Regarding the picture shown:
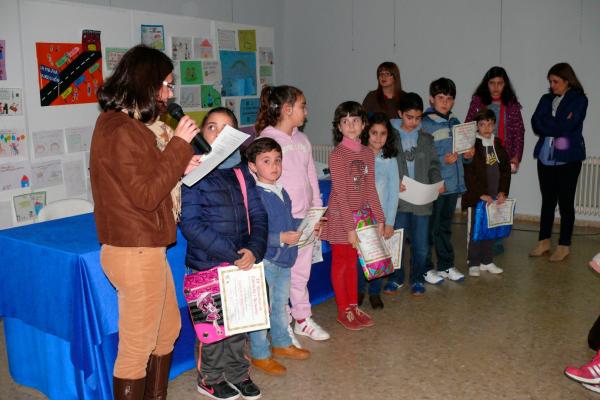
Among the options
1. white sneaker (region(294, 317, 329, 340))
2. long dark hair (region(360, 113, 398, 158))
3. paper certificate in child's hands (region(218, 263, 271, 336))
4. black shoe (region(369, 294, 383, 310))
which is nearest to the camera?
paper certificate in child's hands (region(218, 263, 271, 336))

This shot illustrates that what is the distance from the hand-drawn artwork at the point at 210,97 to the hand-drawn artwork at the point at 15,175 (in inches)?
82.1

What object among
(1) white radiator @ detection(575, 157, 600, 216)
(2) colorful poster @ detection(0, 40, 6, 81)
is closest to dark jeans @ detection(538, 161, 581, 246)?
(1) white radiator @ detection(575, 157, 600, 216)

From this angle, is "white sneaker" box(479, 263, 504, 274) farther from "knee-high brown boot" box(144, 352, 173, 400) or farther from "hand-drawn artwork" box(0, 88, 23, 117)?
"hand-drawn artwork" box(0, 88, 23, 117)

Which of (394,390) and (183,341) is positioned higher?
(183,341)

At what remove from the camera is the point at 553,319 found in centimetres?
341

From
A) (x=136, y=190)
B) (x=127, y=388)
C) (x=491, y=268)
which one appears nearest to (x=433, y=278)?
(x=491, y=268)

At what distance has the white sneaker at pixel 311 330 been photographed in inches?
125

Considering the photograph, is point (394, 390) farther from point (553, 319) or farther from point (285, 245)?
point (553, 319)

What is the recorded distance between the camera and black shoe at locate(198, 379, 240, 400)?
2.56m

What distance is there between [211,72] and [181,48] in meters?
0.49

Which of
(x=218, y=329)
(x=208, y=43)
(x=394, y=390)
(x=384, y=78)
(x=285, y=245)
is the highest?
(x=208, y=43)

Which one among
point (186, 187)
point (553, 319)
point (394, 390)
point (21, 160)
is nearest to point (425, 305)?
point (553, 319)

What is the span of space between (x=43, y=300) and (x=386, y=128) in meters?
2.07

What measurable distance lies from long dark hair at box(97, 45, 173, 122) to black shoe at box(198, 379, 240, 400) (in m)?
1.30
